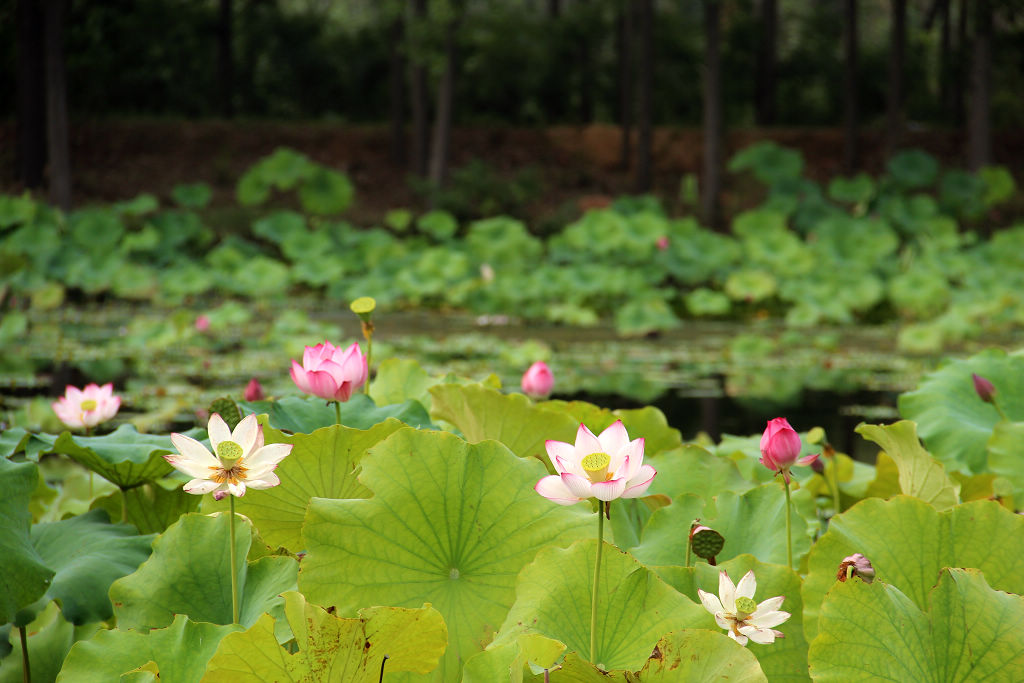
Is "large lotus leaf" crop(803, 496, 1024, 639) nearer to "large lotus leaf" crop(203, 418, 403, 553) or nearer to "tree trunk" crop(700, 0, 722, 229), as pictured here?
"large lotus leaf" crop(203, 418, 403, 553)

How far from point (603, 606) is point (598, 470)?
0.16 metres

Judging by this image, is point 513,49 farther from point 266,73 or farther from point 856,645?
point 856,645

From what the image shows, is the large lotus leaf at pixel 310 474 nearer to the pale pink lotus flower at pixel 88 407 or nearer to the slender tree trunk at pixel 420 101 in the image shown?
the pale pink lotus flower at pixel 88 407

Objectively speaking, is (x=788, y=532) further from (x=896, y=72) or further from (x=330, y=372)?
(x=896, y=72)

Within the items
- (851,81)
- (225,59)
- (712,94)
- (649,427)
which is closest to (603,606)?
(649,427)

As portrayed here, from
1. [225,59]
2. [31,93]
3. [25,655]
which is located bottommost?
[25,655]

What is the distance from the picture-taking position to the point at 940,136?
1420 cm

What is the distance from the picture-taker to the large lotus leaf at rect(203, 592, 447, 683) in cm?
72

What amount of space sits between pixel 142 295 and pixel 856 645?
7472mm

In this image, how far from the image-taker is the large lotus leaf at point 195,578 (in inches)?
38.4

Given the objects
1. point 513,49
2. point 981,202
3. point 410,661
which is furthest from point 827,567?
point 513,49

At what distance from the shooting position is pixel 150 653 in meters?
0.85

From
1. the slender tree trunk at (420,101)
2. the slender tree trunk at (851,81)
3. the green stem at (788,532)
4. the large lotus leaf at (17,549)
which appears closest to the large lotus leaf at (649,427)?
the green stem at (788,532)

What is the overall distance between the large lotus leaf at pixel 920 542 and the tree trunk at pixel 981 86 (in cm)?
982
